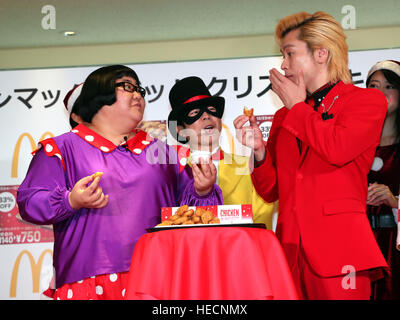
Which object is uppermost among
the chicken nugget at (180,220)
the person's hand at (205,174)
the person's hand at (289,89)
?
the person's hand at (289,89)

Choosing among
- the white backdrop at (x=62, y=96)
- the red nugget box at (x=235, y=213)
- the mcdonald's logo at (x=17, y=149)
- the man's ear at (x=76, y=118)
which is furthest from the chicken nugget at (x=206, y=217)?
the mcdonald's logo at (x=17, y=149)

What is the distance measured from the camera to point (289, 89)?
7.15 feet

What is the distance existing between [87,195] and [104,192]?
21 centimetres

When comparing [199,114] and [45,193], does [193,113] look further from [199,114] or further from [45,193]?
[45,193]

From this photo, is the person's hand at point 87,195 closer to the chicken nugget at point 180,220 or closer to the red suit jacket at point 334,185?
the chicken nugget at point 180,220

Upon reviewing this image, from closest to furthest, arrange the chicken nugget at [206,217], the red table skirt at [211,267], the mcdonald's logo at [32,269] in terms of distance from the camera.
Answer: the red table skirt at [211,267] → the chicken nugget at [206,217] → the mcdonald's logo at [32,269]

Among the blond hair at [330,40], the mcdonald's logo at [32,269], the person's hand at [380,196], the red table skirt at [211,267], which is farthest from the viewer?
the mcdonald's logo at [32,269]

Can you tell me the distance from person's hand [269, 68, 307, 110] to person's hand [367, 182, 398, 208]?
1.00m

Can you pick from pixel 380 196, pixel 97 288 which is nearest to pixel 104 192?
pixel 97 288

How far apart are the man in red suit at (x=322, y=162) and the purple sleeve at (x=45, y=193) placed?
2.83 feet

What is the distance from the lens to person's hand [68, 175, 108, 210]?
225 centimetres

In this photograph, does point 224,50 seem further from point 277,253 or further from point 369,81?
point 277,253

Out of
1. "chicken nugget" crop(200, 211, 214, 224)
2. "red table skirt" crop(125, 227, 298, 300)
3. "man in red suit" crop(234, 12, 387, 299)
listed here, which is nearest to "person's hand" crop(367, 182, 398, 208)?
"man in red suit" crop(234, 12, 387, 299)

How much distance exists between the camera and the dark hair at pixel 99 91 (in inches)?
104
